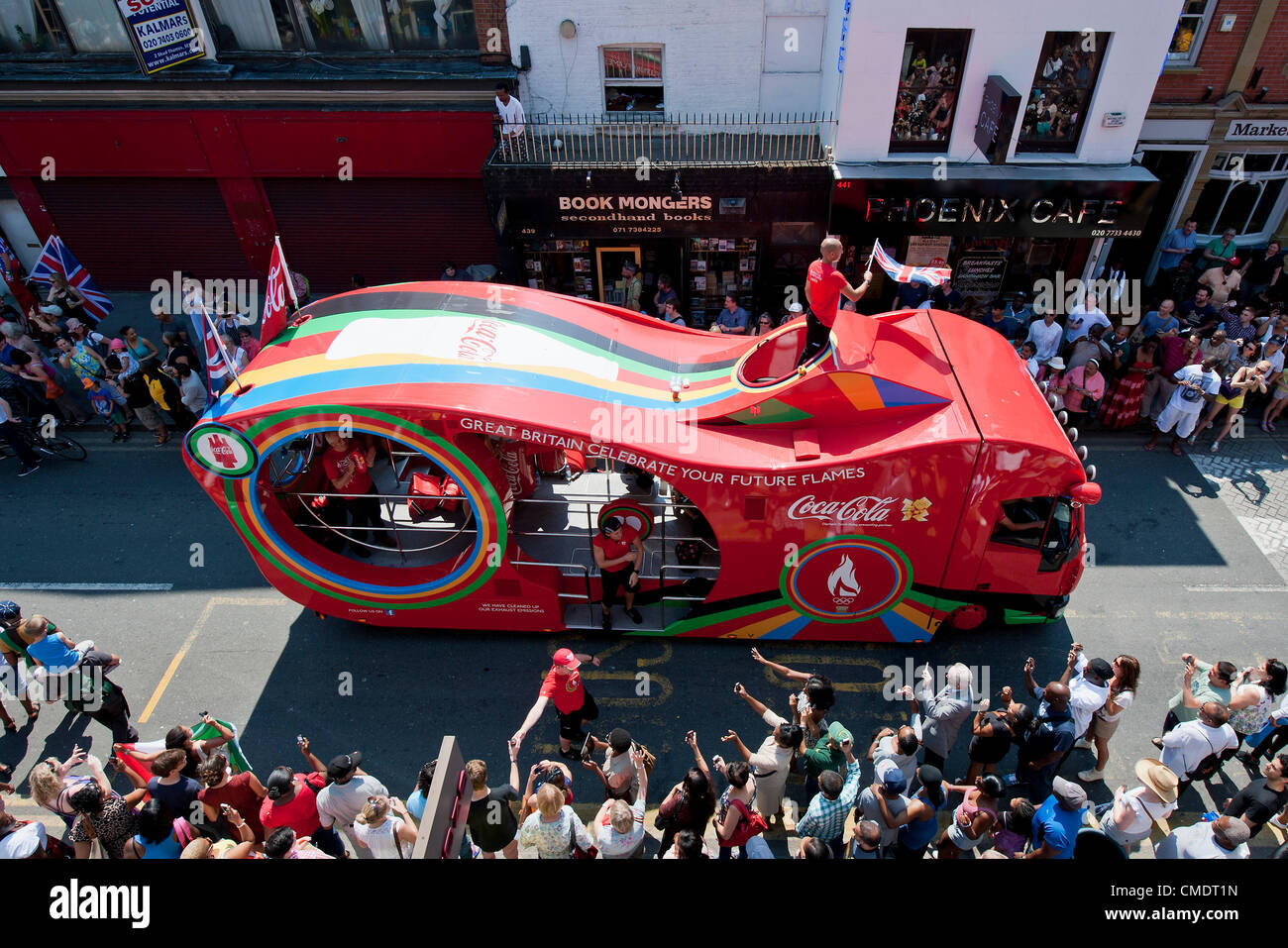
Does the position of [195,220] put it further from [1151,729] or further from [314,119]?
[1151,729]

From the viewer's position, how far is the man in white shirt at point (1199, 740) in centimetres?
636

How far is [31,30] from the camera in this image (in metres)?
14.2

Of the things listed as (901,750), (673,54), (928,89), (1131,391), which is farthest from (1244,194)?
(901,750)

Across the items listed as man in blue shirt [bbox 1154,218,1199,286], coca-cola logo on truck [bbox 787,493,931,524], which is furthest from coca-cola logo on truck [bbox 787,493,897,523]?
man in blue shirt [bbox 1154,218,1199,286]

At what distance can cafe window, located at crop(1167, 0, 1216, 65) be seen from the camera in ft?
42.8

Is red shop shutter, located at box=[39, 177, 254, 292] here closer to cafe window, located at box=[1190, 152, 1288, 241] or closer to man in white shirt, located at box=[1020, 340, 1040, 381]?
man in white shirt, located at box=[1020, 340, 1040, 381]

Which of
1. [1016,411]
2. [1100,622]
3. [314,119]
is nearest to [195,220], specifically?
[314,119]

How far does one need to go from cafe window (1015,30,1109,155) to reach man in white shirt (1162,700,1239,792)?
10090mm

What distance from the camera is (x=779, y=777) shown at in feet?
21.3

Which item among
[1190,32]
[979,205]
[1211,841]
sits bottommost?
[1211,841]

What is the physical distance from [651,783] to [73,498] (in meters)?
9.18

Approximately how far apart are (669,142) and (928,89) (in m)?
4.26

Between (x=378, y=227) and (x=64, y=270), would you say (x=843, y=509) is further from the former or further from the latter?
(x=64, y=270)

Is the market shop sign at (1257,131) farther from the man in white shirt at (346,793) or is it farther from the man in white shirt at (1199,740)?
the man in white shirt at (346,793)
